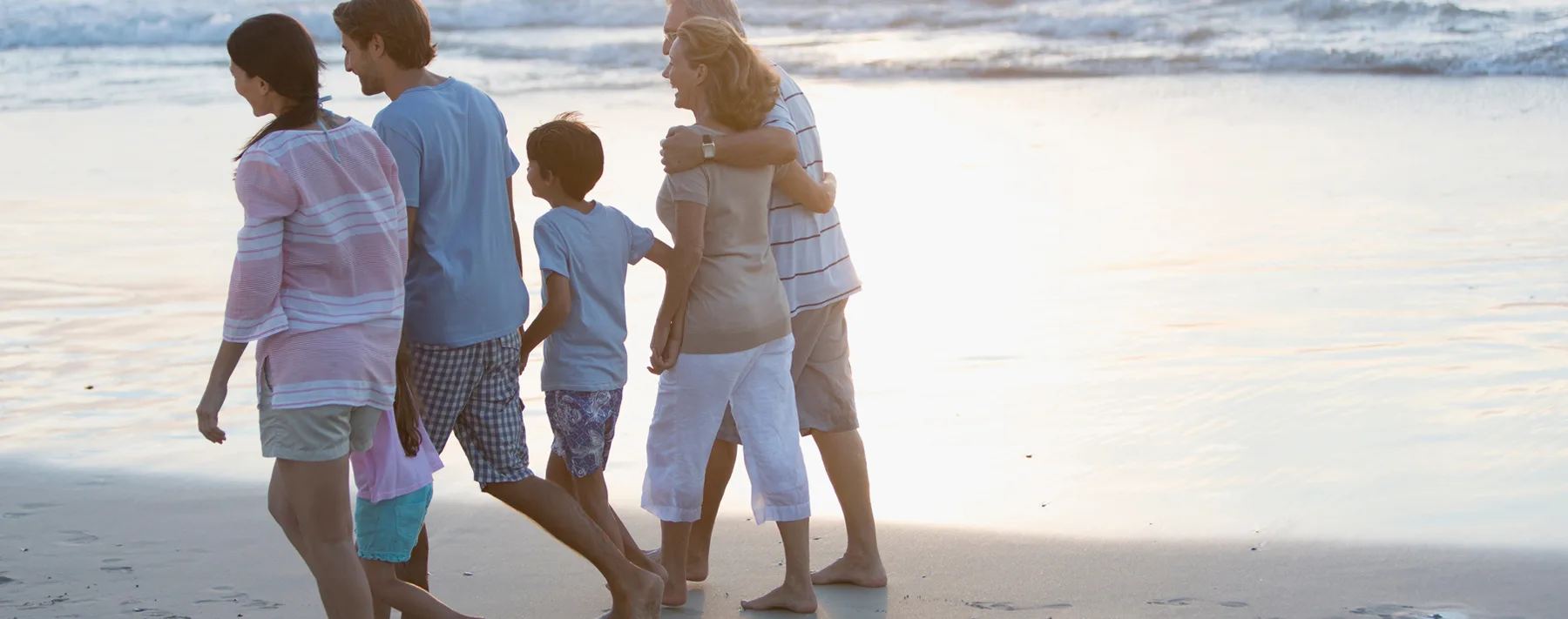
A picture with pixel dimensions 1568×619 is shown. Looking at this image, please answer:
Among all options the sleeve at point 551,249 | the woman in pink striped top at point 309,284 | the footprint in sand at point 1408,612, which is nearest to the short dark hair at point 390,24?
the woman in pink striped top at point 309,284

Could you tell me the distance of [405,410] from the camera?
3428 mm

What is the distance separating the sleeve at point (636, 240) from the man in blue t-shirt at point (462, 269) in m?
0.29

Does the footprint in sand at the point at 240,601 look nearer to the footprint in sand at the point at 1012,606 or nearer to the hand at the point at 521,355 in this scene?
the hand at the point at 521,355

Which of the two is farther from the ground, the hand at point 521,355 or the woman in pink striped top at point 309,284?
the woman in pink striped top at point 309,284

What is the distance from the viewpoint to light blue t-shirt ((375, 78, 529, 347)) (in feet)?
11.3

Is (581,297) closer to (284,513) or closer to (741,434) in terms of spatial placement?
(741,434)

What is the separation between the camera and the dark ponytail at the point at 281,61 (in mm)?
3031

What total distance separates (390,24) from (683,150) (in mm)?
680

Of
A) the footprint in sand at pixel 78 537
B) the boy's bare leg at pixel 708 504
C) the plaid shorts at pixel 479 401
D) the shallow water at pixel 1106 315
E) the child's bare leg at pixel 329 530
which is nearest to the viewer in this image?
the child's bare leg at pixel 329 530

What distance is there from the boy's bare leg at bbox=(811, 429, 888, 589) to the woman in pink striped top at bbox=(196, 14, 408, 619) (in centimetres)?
134

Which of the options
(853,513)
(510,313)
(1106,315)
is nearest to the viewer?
(510,313)

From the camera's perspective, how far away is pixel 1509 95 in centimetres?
1477

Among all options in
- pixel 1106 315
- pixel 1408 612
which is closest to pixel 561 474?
pixel 1408 612

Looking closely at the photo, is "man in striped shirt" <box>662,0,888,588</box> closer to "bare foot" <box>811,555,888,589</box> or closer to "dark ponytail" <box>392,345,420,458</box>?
"bare foot" <box>811,555,888,589</box>
